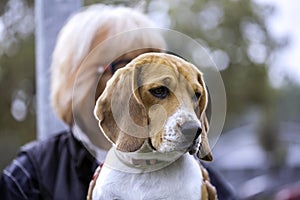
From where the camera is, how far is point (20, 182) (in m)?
1.67

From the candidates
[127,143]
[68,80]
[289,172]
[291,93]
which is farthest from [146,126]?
[291,93]

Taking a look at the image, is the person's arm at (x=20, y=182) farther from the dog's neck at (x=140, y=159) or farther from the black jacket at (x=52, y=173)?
the dog's neck at (x=140, y=159)

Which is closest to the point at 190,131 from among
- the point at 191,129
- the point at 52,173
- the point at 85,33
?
the point at 191,129

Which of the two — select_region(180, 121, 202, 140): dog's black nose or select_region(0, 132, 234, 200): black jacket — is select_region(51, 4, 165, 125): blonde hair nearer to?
select_region(0, 132, 234, 200): black jacket

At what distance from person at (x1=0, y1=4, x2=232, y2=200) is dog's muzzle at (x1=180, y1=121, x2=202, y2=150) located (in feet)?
0.65

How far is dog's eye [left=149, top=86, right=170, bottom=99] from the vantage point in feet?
3.07

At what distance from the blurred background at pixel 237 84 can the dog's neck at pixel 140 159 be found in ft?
2.20

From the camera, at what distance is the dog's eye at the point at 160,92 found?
0.94 m

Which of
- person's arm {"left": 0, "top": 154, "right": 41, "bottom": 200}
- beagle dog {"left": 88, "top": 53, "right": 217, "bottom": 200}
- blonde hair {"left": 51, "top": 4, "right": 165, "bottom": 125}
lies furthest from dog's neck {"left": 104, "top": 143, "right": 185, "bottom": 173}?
person's arm {"left": 0, "top": 154, "right": 41, "bottom": 200}

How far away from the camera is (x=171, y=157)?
987 mm

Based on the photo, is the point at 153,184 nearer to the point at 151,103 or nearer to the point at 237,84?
the point at 151,103

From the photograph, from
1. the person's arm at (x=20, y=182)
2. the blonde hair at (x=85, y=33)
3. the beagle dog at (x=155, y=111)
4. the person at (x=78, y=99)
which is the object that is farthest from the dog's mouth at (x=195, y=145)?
the person's arm at (x=20, y=182)

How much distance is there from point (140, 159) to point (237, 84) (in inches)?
322

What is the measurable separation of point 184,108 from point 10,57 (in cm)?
702
